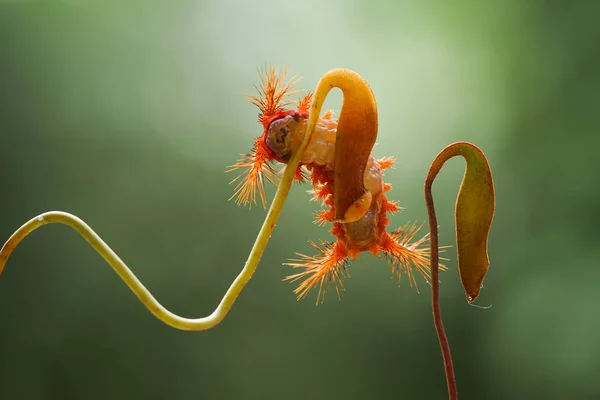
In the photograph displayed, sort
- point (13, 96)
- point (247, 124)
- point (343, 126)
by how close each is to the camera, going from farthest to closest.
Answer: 1. point (247, 124)
2. point (13, 96)
3. point (343, 126)

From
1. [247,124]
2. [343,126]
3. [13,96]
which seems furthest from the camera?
[247,124]

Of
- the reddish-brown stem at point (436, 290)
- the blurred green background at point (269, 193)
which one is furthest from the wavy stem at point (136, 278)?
the blurred green background at point (269, 193)

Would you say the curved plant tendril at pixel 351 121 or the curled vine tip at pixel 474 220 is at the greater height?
the curved plant tendril at pixel 351 121

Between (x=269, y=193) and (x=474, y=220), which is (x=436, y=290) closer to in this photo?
(x=474, y=220)

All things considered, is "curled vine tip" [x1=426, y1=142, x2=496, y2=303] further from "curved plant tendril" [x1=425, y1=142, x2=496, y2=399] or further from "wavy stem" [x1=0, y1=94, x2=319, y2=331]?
"wavy stem" [x1=0, y1=94, x2=319, y2=331]

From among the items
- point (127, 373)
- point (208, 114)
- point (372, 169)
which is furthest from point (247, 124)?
point (372, 169)

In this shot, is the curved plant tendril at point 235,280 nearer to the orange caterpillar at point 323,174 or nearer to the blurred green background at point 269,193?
the orange caterpillar at point 323,174

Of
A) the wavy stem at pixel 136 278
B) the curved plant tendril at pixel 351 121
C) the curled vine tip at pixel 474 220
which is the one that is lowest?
the wavy stem at pixel 136 278

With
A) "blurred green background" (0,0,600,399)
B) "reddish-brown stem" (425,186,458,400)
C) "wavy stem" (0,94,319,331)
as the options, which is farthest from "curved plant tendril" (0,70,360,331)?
"blurred green background" (0,0,600,399)

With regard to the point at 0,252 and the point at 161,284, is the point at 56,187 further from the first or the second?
the point at 0,252
